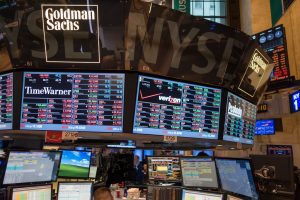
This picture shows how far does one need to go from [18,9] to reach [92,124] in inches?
46.9

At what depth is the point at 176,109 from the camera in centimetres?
A: 323

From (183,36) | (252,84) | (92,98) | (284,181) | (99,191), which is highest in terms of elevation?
(183,36)

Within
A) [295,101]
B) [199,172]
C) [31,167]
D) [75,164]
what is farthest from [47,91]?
[295,101]

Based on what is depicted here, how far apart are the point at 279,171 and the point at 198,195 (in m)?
0.84

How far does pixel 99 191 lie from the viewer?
13.1 feet

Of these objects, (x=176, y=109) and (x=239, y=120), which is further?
(x=239, y=120)

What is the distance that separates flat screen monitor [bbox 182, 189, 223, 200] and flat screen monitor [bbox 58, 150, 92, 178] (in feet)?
6.09

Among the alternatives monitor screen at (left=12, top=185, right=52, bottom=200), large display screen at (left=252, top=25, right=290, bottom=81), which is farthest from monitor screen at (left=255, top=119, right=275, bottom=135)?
monitor screen at (left=12, top=185, right=52, bottom=200)

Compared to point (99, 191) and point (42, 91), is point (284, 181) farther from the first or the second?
point (42, 91)

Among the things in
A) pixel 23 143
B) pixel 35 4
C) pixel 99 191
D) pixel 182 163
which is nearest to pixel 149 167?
pixel 99 191

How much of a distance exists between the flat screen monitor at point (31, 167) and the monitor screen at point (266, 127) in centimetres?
600

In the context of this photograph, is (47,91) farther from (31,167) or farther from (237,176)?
(237,176)

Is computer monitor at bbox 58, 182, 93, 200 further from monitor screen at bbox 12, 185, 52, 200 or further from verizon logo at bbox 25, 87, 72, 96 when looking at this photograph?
verizon logo at bbox 25, 87, 72, 96

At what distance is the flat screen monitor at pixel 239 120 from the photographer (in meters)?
3.65
